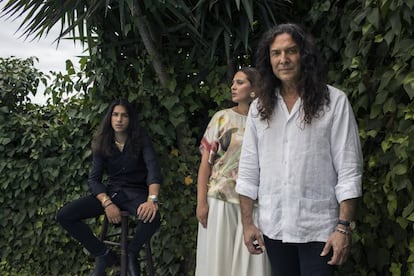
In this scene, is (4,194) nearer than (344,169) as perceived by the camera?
No

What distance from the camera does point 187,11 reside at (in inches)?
129

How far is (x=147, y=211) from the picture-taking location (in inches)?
127

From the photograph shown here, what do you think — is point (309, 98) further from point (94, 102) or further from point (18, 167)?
point (18, 167)

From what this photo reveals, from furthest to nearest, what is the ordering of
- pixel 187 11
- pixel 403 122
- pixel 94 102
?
pixel 94 102, pixel 187 11, pixel 403 122

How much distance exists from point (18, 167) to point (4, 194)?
276 millimetres

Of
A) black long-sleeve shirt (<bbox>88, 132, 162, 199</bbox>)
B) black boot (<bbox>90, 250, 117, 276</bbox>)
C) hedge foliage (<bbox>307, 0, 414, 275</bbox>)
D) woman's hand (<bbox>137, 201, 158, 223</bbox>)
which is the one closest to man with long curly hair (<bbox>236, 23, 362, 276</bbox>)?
hedge foliage (<bbox>307, 0, 414, 275</bbox>)

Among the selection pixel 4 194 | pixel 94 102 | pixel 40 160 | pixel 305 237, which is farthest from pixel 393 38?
pixel 4 194

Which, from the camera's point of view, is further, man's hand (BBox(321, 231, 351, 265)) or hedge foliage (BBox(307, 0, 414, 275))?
hedge foliage (BBox(307, 0, 414, 275))

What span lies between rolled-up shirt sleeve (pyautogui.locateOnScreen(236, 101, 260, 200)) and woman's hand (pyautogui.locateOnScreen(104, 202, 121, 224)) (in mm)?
1467

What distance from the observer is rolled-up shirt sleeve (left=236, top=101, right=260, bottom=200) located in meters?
2.00

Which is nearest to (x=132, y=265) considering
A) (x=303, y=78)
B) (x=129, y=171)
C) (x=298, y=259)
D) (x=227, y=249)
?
(x=129, y=171)

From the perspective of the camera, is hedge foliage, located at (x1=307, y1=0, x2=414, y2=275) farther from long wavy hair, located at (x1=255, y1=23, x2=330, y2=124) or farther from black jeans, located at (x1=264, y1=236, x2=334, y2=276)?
black jeans, located at (x1=264, y1=236, x2=334, y2=276)

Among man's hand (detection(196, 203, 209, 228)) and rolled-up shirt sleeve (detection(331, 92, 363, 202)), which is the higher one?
rolled-up shirt sleeve (detection(331, 92, 363, 202))

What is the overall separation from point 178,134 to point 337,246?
2148 millimetres
